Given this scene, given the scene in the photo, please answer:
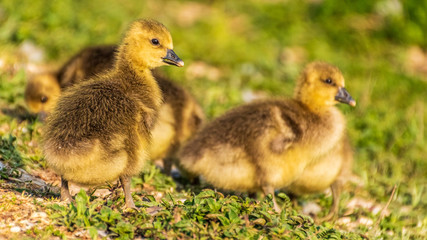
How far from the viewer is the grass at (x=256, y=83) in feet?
11.9

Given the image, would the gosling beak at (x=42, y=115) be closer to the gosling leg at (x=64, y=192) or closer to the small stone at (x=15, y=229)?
the gosling leg at (x=64, y=192)

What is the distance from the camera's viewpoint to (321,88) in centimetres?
543

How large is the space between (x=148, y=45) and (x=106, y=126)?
89 centimetres

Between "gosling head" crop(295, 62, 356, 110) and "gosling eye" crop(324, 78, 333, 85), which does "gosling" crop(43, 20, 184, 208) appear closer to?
"gosling head" crop(295, 62, 356, 110)

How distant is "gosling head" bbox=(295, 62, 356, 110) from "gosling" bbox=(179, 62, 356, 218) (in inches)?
2.0

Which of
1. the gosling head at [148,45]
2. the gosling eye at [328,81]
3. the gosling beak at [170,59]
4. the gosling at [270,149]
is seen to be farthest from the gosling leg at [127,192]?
the gosling eye at [328,81]

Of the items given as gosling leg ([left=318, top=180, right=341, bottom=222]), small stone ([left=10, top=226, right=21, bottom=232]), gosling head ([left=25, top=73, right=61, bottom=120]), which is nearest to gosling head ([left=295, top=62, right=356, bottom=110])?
gosling leg ([left=318, top=180, right=341, bottom=222])

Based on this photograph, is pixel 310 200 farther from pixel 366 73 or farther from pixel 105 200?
pixel 366 73

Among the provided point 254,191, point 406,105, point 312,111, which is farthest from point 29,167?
point 406,105

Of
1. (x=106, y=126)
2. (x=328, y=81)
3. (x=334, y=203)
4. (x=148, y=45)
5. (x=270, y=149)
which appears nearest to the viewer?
(x=106, y=126)

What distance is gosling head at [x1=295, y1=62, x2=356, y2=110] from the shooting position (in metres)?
5.42

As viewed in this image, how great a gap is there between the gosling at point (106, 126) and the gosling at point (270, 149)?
2.95ft

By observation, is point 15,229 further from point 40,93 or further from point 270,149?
point 40,93

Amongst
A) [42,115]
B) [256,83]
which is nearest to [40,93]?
[42,115]
